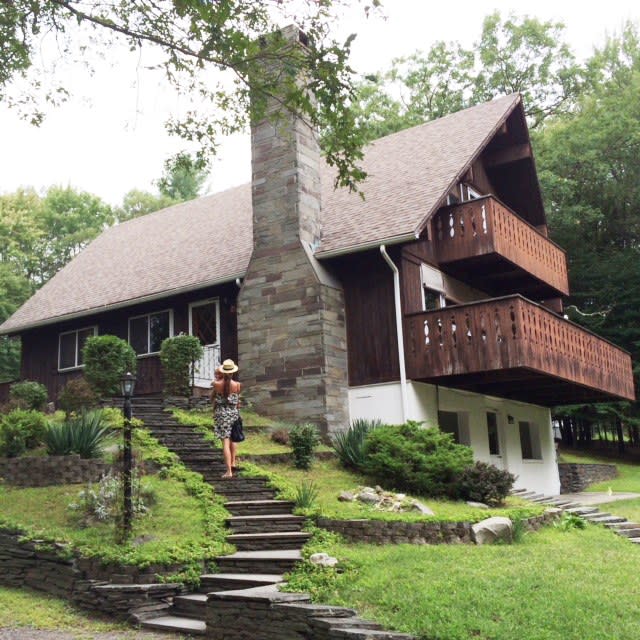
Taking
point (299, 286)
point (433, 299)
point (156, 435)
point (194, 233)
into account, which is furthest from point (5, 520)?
point (194, 233)

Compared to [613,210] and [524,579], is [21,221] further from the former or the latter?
[524,579]

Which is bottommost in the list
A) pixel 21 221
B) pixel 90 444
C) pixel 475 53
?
pixel 90 444

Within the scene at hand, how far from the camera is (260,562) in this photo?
882 centimetres

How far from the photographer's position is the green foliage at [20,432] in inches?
472

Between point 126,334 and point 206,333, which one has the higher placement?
point 126,334

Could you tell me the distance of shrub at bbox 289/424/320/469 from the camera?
Result: 42.9 feet

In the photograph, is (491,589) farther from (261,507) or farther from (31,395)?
(31,395)

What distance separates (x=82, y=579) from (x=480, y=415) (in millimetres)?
10926

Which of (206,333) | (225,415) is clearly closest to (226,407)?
(225,415)

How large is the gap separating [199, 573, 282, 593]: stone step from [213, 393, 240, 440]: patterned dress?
118 inches

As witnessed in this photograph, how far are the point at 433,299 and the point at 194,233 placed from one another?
8.22 metres

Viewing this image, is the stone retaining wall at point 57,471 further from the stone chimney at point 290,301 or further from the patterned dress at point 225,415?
the stone chimney at point 290,301

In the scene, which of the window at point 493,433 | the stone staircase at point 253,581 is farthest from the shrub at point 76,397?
the window at point 493,433

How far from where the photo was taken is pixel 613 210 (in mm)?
31312
